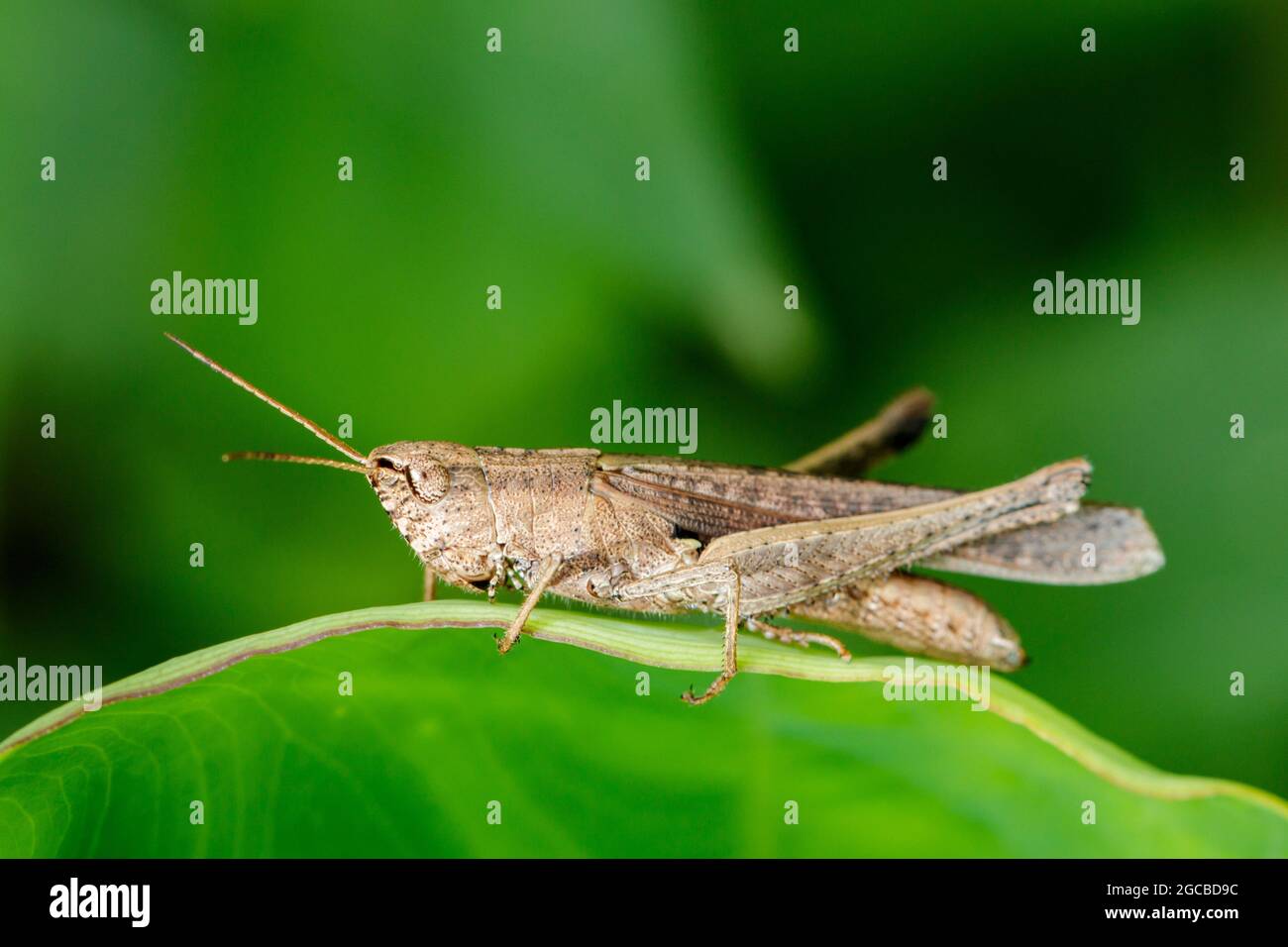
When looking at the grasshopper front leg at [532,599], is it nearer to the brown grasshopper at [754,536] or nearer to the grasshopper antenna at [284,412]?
the brown grasshopper at [754,536]

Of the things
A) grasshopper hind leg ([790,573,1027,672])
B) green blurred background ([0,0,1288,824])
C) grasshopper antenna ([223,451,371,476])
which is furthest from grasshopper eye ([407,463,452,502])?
grasshopper hind leg ([790,573,1027,672])

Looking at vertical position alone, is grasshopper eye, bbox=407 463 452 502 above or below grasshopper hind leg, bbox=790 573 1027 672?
above

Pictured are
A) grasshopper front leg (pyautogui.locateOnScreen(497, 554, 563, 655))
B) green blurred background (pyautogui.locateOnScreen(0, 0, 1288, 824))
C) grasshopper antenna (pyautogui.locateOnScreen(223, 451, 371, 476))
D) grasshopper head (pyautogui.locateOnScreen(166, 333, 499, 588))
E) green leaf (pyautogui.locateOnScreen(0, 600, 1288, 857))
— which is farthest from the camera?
green blurred background (pyautogui.locateOnScreen(0, 0, 1288, 824))

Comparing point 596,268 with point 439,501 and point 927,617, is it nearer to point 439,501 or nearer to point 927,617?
point 439,501

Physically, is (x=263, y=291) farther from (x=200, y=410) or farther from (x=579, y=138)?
(x=579, y=138)

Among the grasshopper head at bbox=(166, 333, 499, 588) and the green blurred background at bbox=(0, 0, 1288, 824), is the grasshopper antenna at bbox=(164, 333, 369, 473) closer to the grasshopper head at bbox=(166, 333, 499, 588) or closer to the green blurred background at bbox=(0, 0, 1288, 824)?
the grasshopper head at bbox=(166, 333, 499, 588)

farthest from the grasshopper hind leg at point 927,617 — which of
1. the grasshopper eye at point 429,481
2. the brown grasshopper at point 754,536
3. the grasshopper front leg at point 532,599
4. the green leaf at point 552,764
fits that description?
the green leaf at point 552,764
